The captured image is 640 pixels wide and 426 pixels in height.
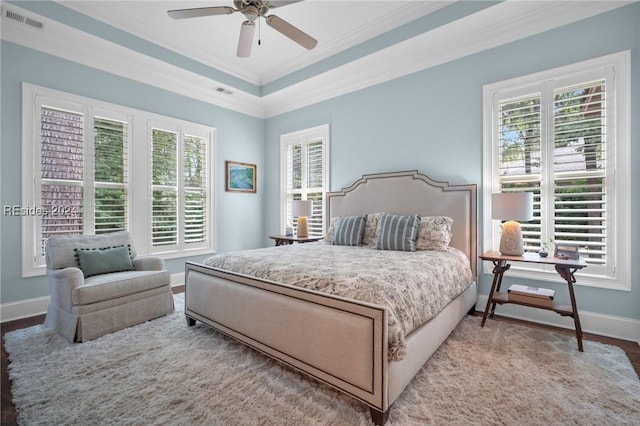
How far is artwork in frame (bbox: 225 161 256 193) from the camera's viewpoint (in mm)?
5219

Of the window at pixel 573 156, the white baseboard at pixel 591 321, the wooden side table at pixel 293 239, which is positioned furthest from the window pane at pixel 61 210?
the white baseboard at pixel 591 321

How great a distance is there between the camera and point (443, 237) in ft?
10.4

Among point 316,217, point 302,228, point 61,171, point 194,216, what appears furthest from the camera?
point 316,217

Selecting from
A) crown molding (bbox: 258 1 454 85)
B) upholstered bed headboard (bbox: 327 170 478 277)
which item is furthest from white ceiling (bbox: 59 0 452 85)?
upholstered bed headboard (bbox: 327 170 478 277)

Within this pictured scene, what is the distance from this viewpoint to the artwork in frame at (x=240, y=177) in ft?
17.1

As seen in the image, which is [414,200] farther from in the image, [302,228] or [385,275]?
[385,275]

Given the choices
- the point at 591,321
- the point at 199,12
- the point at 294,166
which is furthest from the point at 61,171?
the point at 591,321

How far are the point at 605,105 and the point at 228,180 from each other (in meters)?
4.88

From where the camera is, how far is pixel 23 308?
321 cm

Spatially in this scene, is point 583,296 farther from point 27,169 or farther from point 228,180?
point 27,169

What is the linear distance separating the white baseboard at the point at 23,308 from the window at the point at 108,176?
0.31m

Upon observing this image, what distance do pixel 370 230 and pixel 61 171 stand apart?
3.69 meters

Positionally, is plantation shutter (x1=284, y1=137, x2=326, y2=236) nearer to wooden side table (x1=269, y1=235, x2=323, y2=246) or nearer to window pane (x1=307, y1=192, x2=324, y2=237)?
window pane (x1=307, y1=192, x2=324, y2=237)

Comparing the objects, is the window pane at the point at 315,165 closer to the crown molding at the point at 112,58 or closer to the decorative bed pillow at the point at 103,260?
the crown molding at the point at 112,58
